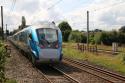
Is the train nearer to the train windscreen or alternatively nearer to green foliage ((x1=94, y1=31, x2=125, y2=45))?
the train windscreen

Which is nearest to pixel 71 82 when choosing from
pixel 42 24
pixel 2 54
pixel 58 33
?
pixel 2 54

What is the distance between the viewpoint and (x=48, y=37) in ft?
67.6

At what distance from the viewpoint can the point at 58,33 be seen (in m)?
21.0

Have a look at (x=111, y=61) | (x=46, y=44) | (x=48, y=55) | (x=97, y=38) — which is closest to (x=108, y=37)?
(x=97, y=38)

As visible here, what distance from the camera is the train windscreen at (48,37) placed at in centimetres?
2027

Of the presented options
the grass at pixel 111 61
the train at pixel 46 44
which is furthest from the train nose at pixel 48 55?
the grass at pixel 111 61

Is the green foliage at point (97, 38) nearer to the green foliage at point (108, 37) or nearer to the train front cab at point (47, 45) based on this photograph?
the green foliage at point (108, 37)

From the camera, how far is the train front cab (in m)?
20.0

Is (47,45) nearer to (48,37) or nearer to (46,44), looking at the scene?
(46,44)

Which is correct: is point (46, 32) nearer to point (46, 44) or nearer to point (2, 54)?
point (46, 44)

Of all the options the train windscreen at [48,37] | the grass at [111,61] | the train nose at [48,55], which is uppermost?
the train windscreen at [48,37]

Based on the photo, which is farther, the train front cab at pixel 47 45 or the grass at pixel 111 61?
the grass at pixel 111 61

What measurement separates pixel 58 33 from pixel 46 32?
2.57 feet

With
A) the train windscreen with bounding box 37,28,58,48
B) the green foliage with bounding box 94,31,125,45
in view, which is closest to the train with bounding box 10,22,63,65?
the train windscreen with bounding box 37,28,58,48
